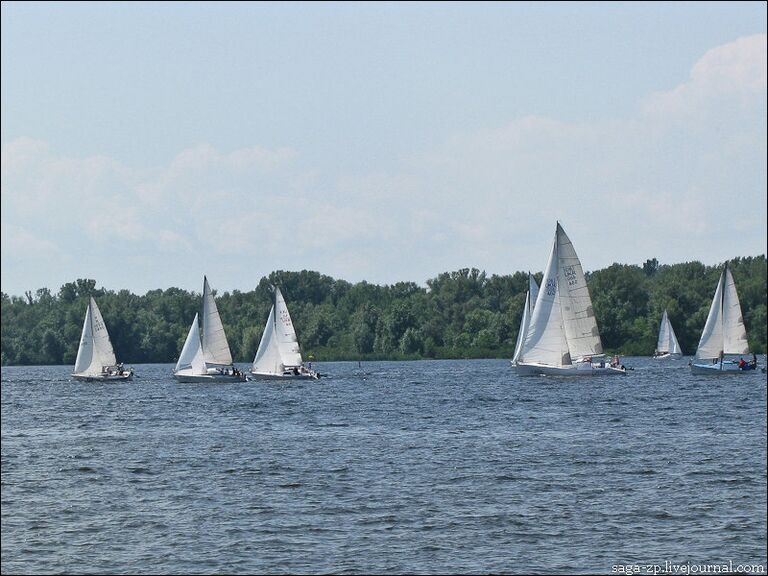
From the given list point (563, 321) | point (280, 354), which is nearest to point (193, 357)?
point (280, 354)

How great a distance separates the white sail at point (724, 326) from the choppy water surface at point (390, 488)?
104ft

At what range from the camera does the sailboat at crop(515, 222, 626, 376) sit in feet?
325

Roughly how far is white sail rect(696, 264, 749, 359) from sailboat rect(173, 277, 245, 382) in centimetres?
4134

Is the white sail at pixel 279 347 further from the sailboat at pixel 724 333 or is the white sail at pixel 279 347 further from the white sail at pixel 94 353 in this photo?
the sailboat at pixel 724 333

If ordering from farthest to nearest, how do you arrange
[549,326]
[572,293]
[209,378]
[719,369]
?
[209,378]
[719,369]
[572,293]
[549,326]

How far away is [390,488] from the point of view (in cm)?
3972

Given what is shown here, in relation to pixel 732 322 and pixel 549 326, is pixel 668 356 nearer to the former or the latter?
pixel 732 322

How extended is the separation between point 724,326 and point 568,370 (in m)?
16.6

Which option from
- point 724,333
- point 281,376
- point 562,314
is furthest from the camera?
point 281,376

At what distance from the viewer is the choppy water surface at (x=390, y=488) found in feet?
98.7

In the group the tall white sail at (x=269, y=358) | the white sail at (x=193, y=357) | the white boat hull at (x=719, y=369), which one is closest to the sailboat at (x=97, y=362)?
the white sail at (x=193, y=357)

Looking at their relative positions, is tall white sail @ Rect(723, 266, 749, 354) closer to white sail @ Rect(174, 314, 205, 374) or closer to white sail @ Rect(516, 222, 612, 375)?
white sail @ Rect(516, 222, 612, 375)

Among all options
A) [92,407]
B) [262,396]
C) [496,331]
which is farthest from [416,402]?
[496,331]

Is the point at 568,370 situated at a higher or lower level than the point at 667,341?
lower
